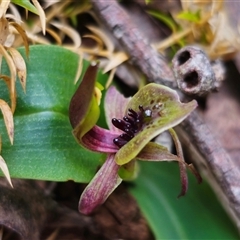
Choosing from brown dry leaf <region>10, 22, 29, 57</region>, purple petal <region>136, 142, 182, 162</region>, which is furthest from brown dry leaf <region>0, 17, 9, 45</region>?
purple petal <region>136, 142, 182, 162</region>

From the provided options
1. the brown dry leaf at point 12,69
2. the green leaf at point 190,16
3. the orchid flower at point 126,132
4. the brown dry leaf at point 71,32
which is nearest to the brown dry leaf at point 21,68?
the brown dry leaf at point 12,69

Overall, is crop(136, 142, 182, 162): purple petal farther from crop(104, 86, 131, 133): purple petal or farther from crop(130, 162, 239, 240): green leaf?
crop(130, 162, 239, 240): green leaf

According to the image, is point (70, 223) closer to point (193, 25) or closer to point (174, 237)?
point (174, 237)

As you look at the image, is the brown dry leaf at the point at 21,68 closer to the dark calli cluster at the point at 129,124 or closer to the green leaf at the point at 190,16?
the dark calli cluster at the point at 129,124

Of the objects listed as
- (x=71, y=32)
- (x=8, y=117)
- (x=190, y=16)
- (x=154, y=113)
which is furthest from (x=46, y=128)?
(x=190, y=16)

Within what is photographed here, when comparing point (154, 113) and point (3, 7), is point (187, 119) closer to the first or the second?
point (154, 113)
